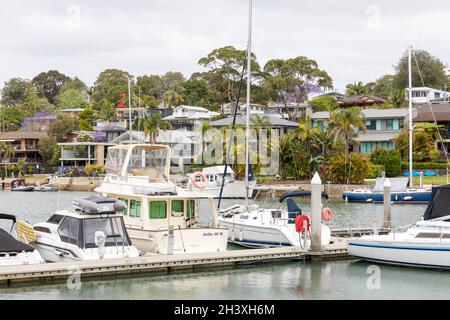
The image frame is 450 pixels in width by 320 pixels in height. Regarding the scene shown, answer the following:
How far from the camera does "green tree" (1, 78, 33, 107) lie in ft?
538

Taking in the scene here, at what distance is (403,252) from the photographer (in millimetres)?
28500

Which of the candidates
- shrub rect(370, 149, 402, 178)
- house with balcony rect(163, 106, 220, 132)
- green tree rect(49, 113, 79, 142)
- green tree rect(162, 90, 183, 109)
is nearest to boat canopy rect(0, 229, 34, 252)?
shrub rect(370, 149, 402, 178)

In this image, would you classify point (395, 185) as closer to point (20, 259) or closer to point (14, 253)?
point (20, 259)

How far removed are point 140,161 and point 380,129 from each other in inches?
2494

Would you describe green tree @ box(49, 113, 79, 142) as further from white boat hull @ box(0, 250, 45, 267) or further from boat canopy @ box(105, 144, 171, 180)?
white boat hull @ box(0, 250, 45, 267)

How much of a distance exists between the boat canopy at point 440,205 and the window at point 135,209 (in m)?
10.9

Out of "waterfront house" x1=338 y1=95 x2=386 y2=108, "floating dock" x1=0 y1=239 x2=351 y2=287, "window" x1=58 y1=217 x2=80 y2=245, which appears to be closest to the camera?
"floating dock" x1=0 y1=239 x2=351 y2=287

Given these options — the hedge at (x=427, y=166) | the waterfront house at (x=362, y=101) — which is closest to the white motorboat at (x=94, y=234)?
the hedge at (x=427, y=166)

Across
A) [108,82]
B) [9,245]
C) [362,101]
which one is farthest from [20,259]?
[108,82]

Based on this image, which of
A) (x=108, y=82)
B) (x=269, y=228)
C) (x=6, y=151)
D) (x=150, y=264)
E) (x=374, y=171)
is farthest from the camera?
(x=108, y=82)

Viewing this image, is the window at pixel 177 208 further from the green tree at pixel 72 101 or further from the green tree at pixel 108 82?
the green tree at pixel 108 82

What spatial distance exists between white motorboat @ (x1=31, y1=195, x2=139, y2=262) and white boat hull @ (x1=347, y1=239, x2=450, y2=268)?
8.49 meters

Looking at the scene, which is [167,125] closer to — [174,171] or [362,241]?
[174,171]

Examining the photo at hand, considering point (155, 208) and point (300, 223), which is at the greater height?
point (155, 208)
